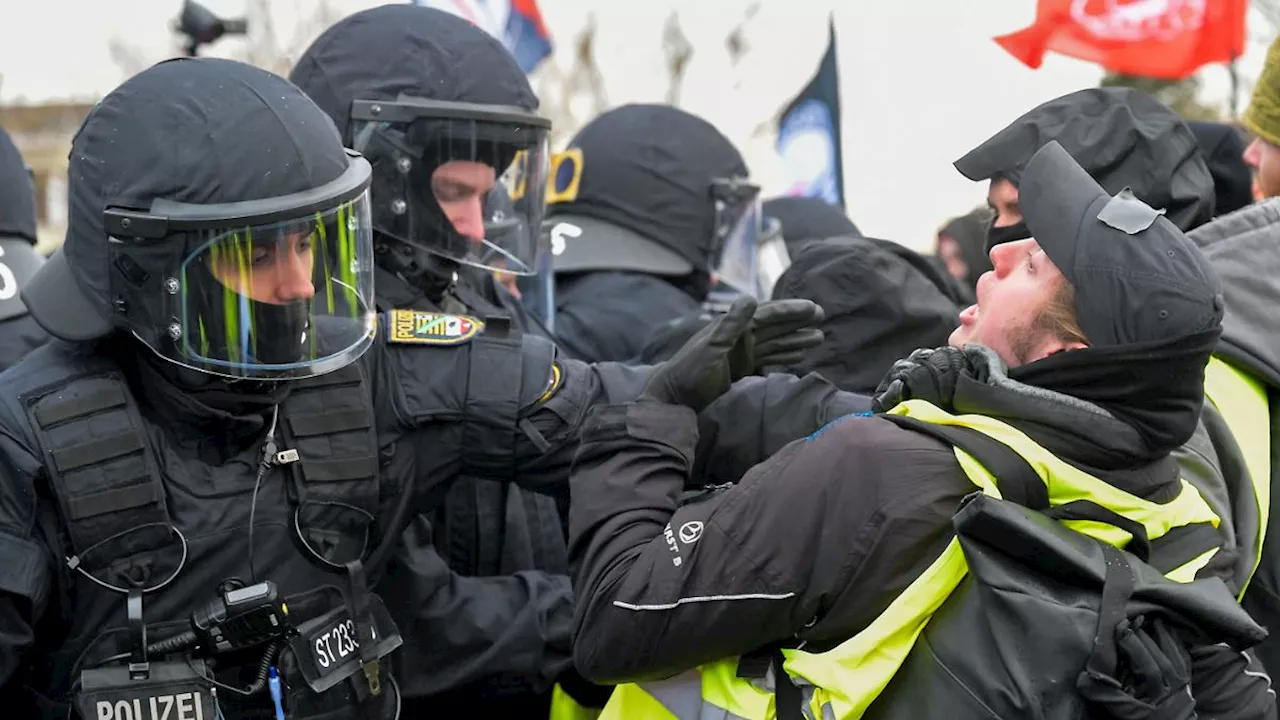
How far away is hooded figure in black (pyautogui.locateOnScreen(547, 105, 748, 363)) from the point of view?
400 centimetres

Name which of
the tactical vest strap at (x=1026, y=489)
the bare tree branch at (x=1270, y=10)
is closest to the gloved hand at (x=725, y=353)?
the tactical vest strap at (x=1026, y=489)

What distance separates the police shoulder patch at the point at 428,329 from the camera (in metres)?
2.50

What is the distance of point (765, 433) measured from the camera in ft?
8.07

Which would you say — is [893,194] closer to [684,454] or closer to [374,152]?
[374,152]

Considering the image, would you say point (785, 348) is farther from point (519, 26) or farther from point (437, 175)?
point (519, 26)

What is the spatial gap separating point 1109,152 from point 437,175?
1383mm

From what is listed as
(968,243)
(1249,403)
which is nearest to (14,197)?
(1249,403)

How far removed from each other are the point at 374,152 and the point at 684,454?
1.22 meters

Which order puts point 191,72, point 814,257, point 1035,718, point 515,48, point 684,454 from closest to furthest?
point 1035,718 → point 684,454 → point 191,72 → point 814,257 → point 515,48

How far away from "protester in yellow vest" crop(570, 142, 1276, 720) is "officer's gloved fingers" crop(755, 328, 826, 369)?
35cm

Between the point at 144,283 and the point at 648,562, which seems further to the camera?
the point at 144,283

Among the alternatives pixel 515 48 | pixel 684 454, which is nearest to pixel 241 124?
pixel 684 454

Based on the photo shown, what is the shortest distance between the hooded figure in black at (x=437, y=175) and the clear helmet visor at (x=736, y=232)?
1182 mm

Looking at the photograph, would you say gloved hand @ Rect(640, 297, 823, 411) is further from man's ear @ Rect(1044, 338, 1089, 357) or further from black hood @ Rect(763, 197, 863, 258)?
black hood @ Rect(763, 197, 863, 258)
